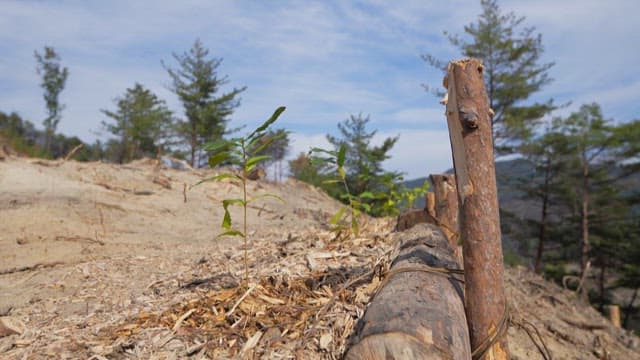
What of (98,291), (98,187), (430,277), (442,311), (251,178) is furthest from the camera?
(251,178)

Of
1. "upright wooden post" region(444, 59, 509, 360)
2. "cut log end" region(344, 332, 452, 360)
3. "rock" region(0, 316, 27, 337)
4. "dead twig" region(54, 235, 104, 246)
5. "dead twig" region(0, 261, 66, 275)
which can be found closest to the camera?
"cut log end" region(344, 332, 452, 360)

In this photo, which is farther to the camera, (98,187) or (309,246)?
(98,187)

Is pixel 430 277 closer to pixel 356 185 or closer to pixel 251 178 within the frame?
pixel 251 178

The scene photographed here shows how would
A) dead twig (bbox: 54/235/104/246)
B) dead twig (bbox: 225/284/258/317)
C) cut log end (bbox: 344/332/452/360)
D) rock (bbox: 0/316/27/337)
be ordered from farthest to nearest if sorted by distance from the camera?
1. dead twig (bbox: 54/235/104/246)
2. rock (bbox: 0/316/27/337)
3. dead twig (bbox: 225/284/258/317)
4. cut log end (bbox: 344/332/452/360)

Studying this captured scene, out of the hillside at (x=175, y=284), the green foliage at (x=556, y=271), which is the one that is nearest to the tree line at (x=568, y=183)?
the green foliage at (x=556, y=271)

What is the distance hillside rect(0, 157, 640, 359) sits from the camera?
196 centimetres

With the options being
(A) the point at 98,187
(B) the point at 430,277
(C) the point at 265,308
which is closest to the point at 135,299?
(C) the point at 265,308

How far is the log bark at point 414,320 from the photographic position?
130 centimetres

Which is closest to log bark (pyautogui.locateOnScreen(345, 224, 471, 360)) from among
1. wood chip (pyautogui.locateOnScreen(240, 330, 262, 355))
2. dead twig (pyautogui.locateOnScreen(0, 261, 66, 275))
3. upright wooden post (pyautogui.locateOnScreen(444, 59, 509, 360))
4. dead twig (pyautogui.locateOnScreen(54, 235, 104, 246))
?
upright wooden post (pyautogui.locateOnScreen(444, 59, 509, 360))

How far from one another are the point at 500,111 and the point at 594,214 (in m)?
6.17

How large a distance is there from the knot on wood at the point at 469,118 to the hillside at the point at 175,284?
34.7 inches

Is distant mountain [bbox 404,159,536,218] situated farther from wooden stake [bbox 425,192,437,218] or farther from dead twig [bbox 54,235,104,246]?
dead twig [bbox 54,235,104,246]

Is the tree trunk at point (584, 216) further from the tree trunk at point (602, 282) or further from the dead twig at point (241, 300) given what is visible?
the dead twig at point (241, 300)

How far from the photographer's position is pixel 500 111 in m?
17.5
